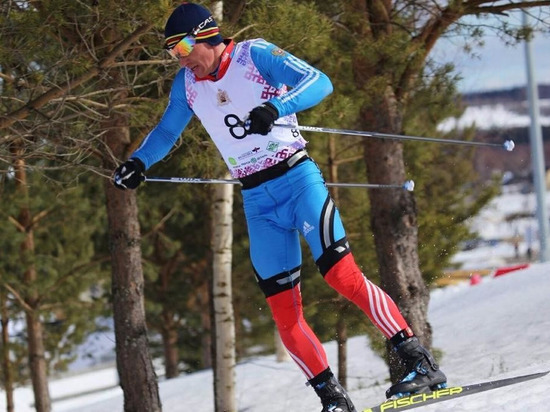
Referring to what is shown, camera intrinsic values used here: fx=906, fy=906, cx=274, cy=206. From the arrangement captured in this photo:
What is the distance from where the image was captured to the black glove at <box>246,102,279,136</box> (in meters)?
4.08

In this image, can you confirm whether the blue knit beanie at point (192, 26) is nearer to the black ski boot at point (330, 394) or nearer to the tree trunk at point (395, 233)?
the black ski boot at point (330, 394)

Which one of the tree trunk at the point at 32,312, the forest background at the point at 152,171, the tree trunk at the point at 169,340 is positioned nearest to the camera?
the forest background at the point at 152,171

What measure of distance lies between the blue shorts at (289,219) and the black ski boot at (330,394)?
0.57m

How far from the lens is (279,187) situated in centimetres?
453

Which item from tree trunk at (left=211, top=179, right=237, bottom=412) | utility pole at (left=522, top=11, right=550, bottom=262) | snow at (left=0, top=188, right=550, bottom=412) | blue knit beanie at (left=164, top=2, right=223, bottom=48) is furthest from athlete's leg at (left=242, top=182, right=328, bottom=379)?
utility pole at (left=522, top=11, right=550, bottom=262)

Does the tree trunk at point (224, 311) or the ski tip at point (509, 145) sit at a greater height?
the ski tip at point (509, 145)

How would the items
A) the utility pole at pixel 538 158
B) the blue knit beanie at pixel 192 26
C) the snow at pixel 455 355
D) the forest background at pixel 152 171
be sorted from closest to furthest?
the blue knit beanie at pixel 192 26 → the forest background at pixel 152 171 → the snow at pixel 455 355 → the utility pole at pixel 538 158

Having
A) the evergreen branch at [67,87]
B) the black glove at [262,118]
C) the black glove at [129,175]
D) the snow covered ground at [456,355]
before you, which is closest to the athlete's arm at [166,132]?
the black glove at [129,175]

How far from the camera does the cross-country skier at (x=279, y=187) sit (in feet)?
14.5

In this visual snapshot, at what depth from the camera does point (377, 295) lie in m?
4.48

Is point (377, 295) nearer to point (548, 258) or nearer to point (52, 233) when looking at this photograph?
point (52, 233)

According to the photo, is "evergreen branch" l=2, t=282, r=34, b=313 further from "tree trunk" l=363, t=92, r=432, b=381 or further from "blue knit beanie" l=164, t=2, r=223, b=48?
"blue knit beanie" l=164, t=2, r=223, b=48

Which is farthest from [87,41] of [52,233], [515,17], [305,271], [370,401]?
[52,233]

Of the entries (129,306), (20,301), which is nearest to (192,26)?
(129,306)
